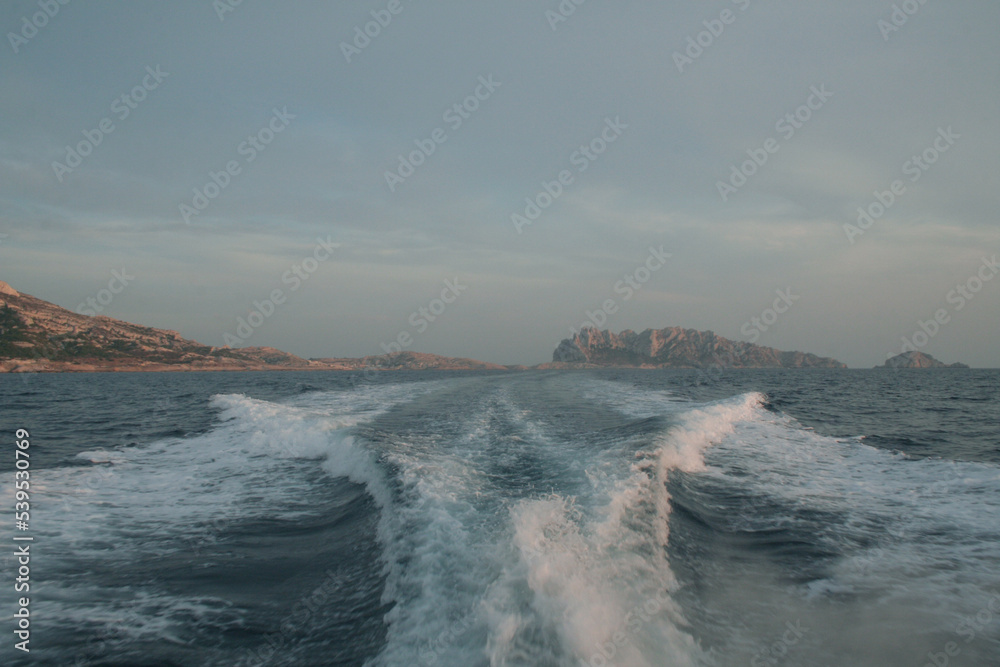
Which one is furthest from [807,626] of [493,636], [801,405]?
[801,405]

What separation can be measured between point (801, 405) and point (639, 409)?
46.1 ft

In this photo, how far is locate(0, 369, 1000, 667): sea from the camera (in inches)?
195

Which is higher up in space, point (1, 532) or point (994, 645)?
point (994, 645)

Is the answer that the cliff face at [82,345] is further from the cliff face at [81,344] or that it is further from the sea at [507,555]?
the sea at [507,555]

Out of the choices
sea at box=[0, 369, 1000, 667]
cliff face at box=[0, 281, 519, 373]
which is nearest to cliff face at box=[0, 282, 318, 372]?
cliff face at box=[0, 281, 519, 373]

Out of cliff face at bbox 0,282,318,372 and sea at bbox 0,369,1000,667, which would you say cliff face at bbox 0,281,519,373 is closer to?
cliff face at bbox 0,282,318,372

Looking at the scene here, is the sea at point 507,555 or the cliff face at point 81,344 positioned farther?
the cliff face at point 81,344

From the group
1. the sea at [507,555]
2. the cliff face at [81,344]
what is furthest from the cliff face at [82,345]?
the sea at [507,555]

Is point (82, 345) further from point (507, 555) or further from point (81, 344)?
point (507, 555)

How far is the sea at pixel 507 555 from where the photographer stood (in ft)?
16.2

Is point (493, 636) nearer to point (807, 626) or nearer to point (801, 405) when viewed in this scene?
point (807, 626)

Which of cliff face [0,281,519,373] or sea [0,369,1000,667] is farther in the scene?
cliff face [0,281,519,373]

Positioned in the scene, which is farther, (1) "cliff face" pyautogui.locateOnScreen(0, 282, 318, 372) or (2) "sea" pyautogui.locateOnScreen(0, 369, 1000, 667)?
(1) "cliff face" pyautogui.locateOnScreen(0, 282, 318, 372)

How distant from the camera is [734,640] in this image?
5.09 m
